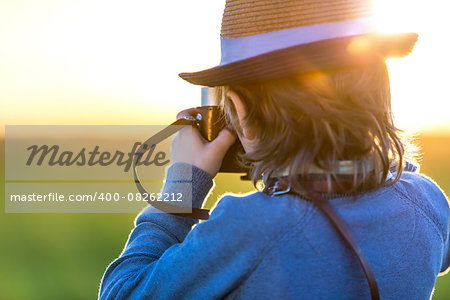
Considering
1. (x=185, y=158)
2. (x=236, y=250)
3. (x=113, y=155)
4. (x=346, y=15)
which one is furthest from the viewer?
(x=113, y=155)

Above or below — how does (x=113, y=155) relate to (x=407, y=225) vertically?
below

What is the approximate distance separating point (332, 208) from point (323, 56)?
0.28m

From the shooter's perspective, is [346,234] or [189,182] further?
[189,182]

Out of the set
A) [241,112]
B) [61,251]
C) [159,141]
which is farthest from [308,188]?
[61,251]

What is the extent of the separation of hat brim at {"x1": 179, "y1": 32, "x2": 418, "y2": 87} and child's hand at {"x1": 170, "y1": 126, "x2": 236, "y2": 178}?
0.80 feet

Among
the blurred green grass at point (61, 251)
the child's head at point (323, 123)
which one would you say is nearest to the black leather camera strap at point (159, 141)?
the child's head at point (323, 123)

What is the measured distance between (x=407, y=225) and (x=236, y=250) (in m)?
0.36

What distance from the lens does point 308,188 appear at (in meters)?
0.94

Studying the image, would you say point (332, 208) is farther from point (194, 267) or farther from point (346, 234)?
point (194, 267)

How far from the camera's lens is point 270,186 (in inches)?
38.3

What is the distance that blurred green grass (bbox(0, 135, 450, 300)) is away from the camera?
4430mm

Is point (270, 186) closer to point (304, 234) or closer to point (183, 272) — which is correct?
point (304, 234)

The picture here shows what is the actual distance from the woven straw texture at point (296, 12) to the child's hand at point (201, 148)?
274 millimetres

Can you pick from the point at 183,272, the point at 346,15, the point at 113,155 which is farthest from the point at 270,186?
the point at 113,155
